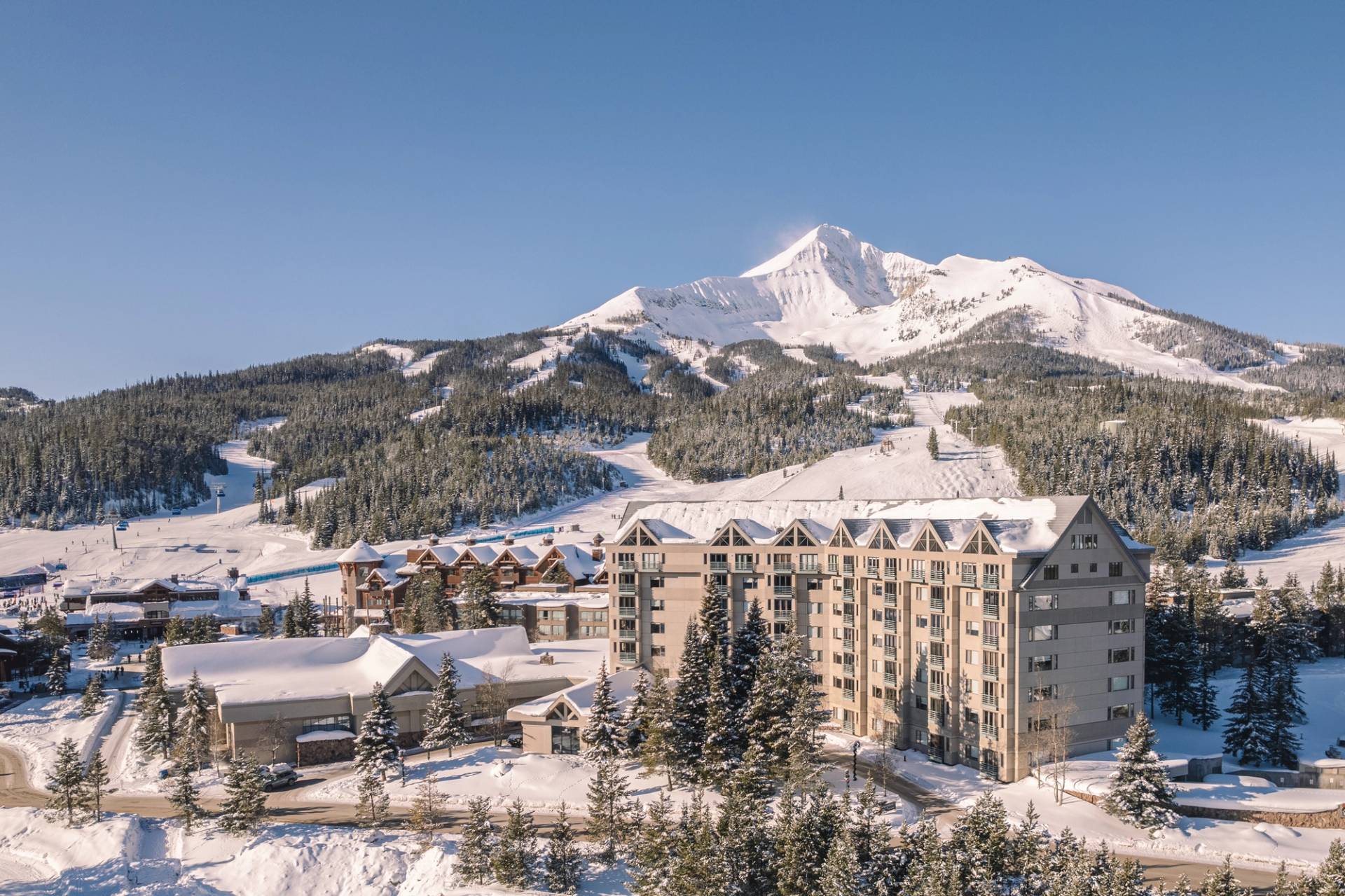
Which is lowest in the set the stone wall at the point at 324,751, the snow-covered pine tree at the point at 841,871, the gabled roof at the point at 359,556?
the stone wall at the point at 324,751

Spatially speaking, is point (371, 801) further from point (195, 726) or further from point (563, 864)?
point (195, 726)

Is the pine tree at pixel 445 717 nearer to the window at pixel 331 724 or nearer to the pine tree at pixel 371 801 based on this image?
the window at pixel 331 724

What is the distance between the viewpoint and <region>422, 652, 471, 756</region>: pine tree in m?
60.4

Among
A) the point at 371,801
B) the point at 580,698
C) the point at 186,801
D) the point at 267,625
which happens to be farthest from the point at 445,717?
the point at 267,625

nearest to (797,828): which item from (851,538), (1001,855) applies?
(1001,855)

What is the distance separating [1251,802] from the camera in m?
47.4

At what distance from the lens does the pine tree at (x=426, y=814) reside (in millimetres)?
46312

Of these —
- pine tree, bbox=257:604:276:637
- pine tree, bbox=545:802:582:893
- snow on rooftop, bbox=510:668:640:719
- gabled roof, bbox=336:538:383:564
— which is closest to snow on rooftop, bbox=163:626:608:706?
snow on rooftop, bbox=510:668:640:719

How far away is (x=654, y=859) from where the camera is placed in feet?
129

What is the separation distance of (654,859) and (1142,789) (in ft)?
79.6

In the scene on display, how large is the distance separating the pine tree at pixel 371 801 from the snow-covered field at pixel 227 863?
153 cm

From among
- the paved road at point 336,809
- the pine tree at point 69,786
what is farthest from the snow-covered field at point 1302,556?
the pine tree at point 69,786

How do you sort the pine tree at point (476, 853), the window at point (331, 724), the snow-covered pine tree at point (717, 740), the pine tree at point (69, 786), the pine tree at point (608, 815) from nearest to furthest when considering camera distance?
the pine tree at point (476, 853) < the pine tree at point (608, 815) < the pine tree at point (69, 786) < the snow-covered pine tree at point (717, 740) < the window at point (331, 724)

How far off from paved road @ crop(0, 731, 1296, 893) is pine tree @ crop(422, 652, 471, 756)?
16.3 feet
